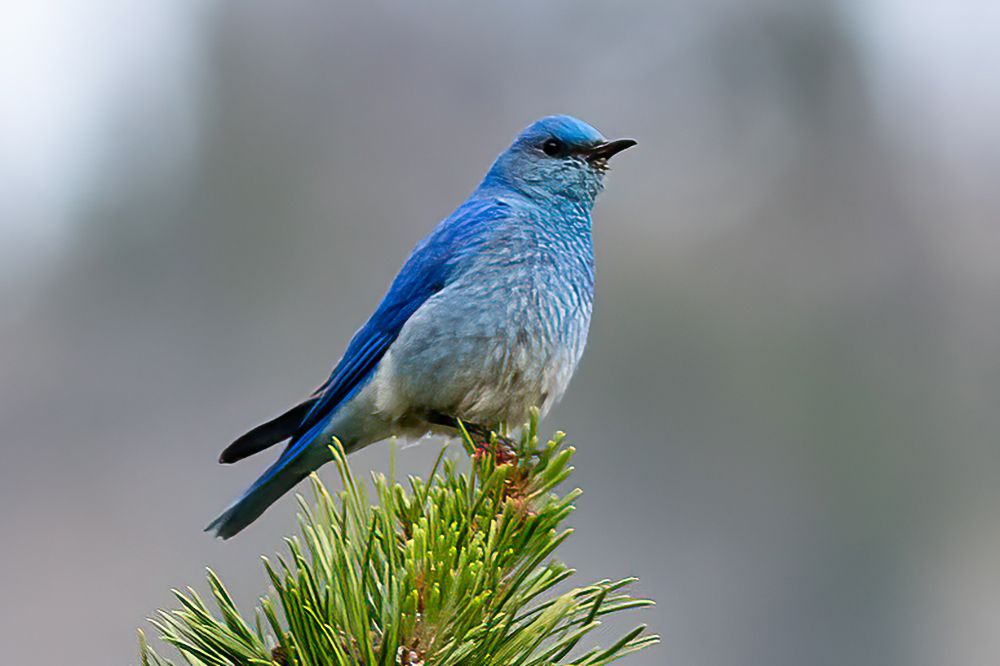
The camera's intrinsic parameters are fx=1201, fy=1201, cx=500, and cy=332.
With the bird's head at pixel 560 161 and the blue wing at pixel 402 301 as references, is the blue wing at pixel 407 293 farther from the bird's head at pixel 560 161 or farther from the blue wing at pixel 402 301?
the bird's head at pixel 560 161

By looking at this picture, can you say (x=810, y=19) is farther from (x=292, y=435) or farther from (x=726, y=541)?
(x=292, y=435)

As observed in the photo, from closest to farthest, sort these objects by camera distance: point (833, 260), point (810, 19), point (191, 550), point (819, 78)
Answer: point (191, 550) < point (833, 260) < point (819, 78) < point (810, 19)

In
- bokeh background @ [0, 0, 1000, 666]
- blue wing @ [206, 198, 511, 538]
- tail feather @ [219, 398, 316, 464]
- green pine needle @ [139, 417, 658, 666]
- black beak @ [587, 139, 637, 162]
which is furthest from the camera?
bokeh background @ [0, 0, 1000, 666]

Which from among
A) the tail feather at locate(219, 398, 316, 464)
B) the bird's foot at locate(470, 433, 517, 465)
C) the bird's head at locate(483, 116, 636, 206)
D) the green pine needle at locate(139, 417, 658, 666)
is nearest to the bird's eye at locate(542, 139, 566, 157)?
the bird's head at locate(483, 116, 636, 206)

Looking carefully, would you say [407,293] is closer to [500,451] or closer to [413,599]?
[500,451]

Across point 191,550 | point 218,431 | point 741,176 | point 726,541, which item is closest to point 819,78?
point 741,176

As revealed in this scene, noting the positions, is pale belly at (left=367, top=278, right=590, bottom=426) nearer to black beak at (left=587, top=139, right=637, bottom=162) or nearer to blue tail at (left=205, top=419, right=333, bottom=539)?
blue tail at (left=205, top=419, right=333, bottom=539)
